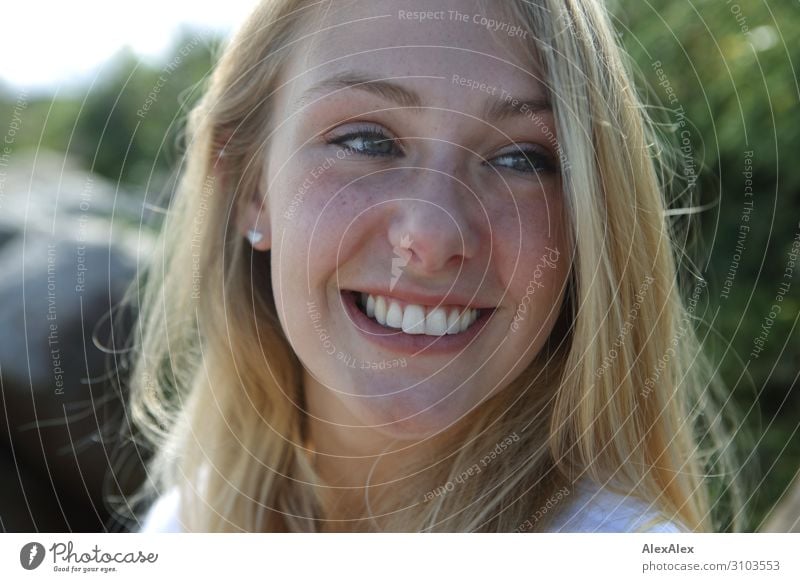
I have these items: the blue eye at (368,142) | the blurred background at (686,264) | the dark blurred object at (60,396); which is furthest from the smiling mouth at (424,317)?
the dark blurred object at (60,396)

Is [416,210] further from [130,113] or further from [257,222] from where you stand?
[130,113]

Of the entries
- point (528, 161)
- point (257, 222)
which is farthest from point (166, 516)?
point (528, 161)

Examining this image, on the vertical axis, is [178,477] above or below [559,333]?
below

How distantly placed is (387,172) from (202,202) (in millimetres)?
260

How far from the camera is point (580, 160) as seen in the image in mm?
643

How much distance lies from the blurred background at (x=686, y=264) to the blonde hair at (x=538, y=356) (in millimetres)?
123

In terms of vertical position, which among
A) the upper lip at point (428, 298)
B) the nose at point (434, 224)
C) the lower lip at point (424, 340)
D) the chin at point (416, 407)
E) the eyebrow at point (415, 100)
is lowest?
the chin at point (416, 407)

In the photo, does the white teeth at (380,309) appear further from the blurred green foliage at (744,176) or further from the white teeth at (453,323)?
the blurred green foliage at (744,176)

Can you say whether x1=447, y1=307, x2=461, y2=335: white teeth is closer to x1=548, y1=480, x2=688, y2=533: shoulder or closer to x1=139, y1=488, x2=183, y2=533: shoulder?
x1=548, y1=480, x2=688, y2=533: shoulder

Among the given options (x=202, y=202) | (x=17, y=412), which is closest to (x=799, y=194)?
(x=202, y=202)

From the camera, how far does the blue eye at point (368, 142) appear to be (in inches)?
26.8

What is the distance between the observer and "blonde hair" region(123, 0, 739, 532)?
2.16ft

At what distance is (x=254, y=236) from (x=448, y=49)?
0.28m

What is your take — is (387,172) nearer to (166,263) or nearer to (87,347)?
(166,263)
